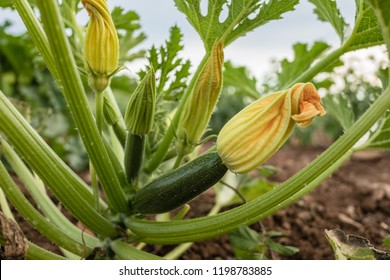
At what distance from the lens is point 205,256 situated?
2.09 m

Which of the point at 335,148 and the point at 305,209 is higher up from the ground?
the point at 335,148

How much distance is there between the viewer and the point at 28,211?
1.40 m

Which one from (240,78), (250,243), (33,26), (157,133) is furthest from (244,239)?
(33,26)

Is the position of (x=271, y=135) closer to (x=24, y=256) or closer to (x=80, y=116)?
(x=80, y=116)

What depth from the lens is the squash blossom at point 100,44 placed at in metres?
1.35

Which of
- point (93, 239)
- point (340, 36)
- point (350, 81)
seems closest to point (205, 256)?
point (93, 239)

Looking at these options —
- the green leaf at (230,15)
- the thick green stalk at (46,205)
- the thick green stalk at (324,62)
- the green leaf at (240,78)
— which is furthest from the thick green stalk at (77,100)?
the green leaf at (240,78)

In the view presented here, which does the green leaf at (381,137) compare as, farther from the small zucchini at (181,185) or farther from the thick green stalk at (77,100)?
the thick green stalk at (77,100)

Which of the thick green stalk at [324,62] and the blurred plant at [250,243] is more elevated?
the thick green stalk at [324,62]

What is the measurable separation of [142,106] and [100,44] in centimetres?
18

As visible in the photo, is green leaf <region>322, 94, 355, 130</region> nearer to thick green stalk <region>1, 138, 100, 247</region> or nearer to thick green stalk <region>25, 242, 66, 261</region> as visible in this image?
thick green stalk <region>1, 138, 100, 247</region>

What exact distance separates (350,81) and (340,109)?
289 cm

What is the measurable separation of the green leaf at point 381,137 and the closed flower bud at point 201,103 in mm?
629

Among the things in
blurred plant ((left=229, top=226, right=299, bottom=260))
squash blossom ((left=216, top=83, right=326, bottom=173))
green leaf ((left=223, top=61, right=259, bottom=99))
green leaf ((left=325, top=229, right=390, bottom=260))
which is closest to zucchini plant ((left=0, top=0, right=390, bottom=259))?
squash blossom ((left=216, top=83, right=326, bottom=173))
